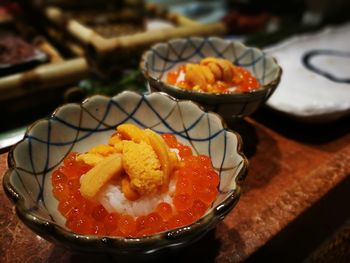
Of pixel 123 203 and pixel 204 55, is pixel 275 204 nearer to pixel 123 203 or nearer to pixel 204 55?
pixel 123 203

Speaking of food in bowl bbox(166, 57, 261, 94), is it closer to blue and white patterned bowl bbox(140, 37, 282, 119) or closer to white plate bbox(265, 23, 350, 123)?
blue and white patterned bowl bbox(140, 37, 282, 119)

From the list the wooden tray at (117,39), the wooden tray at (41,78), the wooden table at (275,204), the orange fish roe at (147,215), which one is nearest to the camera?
the orange fish roe at (147,215)

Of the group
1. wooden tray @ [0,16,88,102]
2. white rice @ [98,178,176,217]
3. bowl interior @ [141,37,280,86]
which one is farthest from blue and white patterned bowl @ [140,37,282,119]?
wooden tray @ [0,16,88,102]

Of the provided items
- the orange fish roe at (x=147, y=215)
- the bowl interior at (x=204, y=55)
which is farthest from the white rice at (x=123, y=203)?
the bowl interior at (x=204, y=55)

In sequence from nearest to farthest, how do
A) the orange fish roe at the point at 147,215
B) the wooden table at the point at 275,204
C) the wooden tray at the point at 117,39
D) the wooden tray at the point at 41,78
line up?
the orange fish roe at the point at 147,215 → the wooden table at the point at 275,204 → the wooden tray at the point at 41,78 → the wooden tray at the point at 117,39

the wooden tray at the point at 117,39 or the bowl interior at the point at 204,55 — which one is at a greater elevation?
the bowl interior at the point at 204,55

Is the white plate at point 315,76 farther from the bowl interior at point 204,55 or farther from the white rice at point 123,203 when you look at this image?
the white rice at point 123,203

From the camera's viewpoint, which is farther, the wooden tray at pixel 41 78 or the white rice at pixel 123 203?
the wooden tray at pixel 41 78
